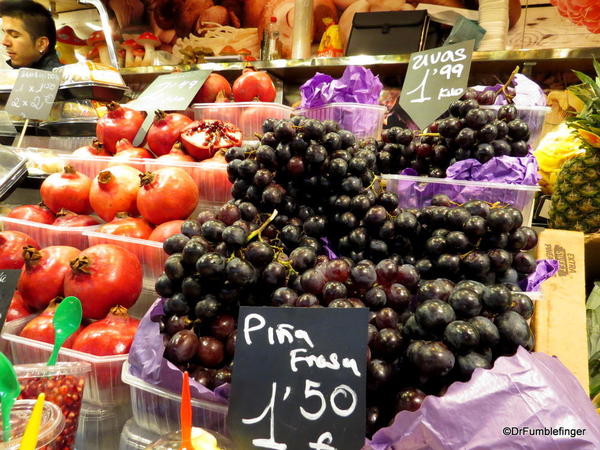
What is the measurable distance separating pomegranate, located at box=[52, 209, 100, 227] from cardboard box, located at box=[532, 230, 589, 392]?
4.19 feet

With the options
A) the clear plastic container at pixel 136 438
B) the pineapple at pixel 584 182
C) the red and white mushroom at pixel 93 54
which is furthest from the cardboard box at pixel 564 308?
the red and white mushroom at pixel 93 54

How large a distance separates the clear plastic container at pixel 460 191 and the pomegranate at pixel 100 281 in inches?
27.9

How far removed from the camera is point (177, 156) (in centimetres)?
141

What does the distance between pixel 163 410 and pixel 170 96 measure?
1.23 metres

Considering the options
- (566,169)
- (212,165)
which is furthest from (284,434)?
(566,169)

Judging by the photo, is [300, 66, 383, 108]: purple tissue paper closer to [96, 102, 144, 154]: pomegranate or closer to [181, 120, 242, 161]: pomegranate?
[181, 120, 242, 161]: pomegranate

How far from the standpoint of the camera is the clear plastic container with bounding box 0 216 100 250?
127cm

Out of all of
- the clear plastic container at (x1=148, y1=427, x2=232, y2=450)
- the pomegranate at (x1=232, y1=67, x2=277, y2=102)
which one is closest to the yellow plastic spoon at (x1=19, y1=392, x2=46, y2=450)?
the clear plastic container at (x1=148, y1=427, x2=232, y2=450)

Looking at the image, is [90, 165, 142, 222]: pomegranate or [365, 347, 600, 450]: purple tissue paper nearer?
[365, 347, 600, 450]: purple tissue paper

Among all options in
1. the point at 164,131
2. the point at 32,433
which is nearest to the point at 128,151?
the point at 164,131

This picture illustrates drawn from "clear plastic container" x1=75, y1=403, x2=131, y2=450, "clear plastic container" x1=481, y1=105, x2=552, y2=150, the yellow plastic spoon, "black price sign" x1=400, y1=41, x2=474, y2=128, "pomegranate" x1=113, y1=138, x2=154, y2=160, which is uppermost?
"black price sign" x1=400, y1=41, x2=474, y2=128

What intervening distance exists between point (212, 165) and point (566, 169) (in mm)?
1189

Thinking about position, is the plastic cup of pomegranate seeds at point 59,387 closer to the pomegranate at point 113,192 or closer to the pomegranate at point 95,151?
the pomegranate at point 113,192

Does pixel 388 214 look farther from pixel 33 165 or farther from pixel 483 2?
pixel 483 2
